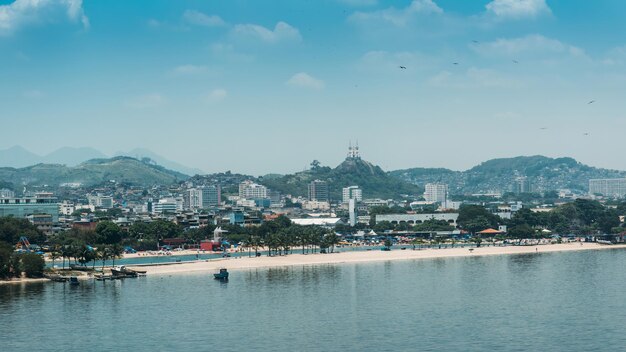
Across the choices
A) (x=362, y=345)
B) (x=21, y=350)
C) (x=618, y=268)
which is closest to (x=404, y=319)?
(x=362, y=345)

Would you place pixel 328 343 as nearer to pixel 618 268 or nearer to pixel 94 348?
pixel 94 348

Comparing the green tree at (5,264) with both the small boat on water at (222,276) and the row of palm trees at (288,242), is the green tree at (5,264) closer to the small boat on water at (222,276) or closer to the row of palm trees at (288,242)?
the small boat on water at (222,276)

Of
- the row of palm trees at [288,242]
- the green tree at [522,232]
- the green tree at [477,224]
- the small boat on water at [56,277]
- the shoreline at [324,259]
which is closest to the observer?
the small boat on water at [56,277]

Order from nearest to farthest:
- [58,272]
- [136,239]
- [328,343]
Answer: [328,343]
[58,272]
[136,239]

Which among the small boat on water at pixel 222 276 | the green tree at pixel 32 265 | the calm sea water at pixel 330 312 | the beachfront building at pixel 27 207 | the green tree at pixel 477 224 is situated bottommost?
the calm sea water at pixel 330 312

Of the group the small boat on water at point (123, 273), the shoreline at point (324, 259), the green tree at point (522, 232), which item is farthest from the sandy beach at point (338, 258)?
the green tree at point (522, 232)

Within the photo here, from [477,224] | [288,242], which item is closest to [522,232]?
[477,224]

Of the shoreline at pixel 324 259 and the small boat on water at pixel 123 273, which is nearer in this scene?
the small boat on water at pixel 123 273
